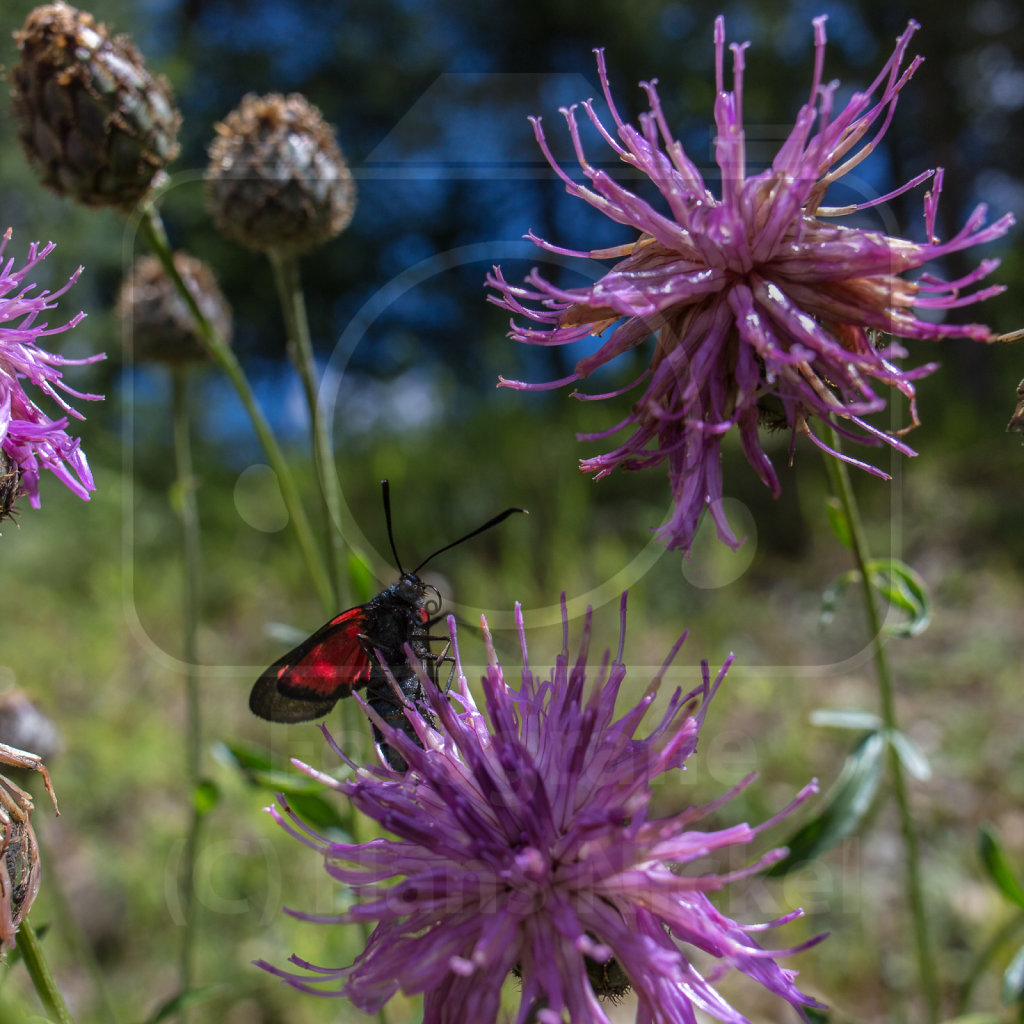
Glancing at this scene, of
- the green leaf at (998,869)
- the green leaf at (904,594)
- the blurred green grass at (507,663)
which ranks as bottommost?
the blurred green grass at (507,663)

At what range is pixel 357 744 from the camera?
2.29 meters

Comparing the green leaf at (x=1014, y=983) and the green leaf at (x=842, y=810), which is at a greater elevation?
the green leaf at (x=842, y=810)

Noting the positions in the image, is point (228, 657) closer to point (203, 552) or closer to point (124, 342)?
point (203, 552)

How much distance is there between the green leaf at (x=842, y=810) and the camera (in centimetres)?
188

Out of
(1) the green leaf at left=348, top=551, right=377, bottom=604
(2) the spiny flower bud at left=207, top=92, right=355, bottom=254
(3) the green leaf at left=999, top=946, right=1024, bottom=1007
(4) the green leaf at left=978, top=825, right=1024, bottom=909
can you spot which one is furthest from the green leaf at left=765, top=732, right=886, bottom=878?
(2) the spiny flower bud at left=207, top=92, right=355, bottom=254

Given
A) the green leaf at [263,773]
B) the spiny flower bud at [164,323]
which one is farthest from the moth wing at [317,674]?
the spiny flower bud at [164,323]

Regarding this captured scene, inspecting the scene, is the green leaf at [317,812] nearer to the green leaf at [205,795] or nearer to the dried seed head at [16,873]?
the green leaf at [205,795]

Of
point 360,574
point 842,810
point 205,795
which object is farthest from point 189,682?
point 842,810

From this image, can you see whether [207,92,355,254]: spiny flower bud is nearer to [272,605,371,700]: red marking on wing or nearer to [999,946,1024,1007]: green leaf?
[272,605,371,700]: red marking on wing

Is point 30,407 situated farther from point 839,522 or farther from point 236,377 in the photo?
point 839,522

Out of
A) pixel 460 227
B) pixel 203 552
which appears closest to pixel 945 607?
pixel 203 552

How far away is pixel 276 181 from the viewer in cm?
251

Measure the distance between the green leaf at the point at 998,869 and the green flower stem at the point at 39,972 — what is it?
1.65 m

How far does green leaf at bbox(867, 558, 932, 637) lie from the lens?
1833 millimetres
